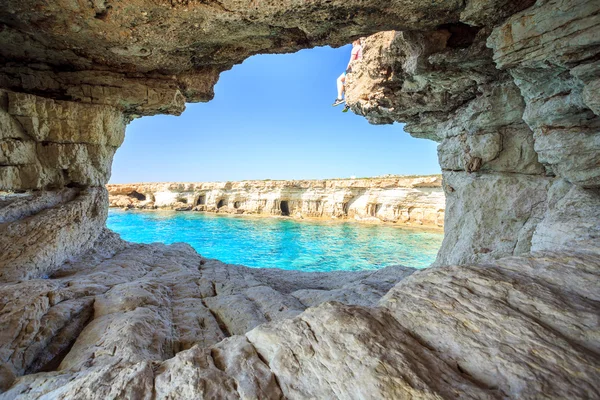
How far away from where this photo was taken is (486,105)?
6.69m

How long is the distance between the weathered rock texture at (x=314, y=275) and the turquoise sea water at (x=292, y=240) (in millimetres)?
8087

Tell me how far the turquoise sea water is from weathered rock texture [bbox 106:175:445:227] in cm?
335

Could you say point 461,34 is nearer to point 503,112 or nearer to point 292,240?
point 503,112

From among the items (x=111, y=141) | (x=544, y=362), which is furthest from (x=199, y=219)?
(x=544, y=362)

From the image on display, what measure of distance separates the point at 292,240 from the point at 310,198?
45.3 ft

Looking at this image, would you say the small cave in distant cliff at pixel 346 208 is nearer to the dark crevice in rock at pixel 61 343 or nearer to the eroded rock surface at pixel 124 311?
the eroded rock surface at pixel 124 311

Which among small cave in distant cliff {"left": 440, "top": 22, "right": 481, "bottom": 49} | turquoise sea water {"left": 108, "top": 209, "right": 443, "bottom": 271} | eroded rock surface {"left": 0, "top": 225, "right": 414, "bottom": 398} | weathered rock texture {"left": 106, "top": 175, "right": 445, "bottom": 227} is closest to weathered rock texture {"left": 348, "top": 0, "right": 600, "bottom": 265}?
small cave in distant cliff {"left": 440, "top": 22, "right": 481, "bottom": 49}

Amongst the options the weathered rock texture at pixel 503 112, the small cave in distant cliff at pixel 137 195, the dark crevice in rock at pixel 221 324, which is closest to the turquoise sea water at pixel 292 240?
the weathered rock texture at pixel 503 112

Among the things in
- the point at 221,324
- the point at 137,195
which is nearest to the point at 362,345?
the point at 221,324

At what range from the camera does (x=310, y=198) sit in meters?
35.6

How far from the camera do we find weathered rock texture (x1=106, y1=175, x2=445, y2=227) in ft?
96.0

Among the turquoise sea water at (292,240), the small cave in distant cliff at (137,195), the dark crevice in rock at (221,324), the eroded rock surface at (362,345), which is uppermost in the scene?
the eroded rock surface at (362,345)

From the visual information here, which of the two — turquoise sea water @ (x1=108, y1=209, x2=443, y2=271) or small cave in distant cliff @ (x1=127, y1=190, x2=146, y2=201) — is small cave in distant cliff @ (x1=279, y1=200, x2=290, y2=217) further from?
small cave in distant cliff @ (x1=127, y1=190, x2=146, y2=201)

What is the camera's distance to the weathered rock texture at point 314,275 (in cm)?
190
